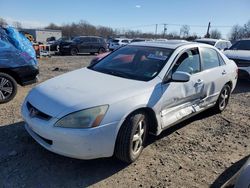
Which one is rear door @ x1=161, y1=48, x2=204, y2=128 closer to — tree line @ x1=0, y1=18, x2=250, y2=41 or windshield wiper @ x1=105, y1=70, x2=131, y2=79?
windshield wiper @ x1=105, y1=70, x2=131, y2=79

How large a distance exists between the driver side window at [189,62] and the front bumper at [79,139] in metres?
1.61

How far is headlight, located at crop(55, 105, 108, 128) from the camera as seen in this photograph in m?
2.88

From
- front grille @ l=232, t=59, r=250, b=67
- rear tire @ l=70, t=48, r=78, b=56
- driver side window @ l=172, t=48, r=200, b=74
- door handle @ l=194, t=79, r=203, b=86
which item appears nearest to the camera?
driver side window @ l=172, t=48, r=200, b=74

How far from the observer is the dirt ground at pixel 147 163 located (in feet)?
10.1

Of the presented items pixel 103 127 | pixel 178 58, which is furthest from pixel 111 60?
pixel 103 127

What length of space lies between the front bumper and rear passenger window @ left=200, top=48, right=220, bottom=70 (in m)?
2.60

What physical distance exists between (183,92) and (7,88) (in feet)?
12.9

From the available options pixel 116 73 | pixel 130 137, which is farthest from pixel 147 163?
pixel 116 73

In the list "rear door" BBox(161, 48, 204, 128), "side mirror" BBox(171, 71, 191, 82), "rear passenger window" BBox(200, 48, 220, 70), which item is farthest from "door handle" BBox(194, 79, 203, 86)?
"side mirror" BBox(171, 71, 191, 82)

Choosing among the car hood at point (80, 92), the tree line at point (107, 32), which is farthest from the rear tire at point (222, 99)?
the tree line at point (107, 32)

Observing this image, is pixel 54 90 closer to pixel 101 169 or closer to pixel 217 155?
pixel 101 169

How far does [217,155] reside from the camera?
384 centimetres

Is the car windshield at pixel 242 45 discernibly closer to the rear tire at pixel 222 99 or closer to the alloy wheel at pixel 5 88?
the rear tire at pixel 222 99

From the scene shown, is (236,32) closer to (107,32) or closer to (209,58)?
(107,32)
